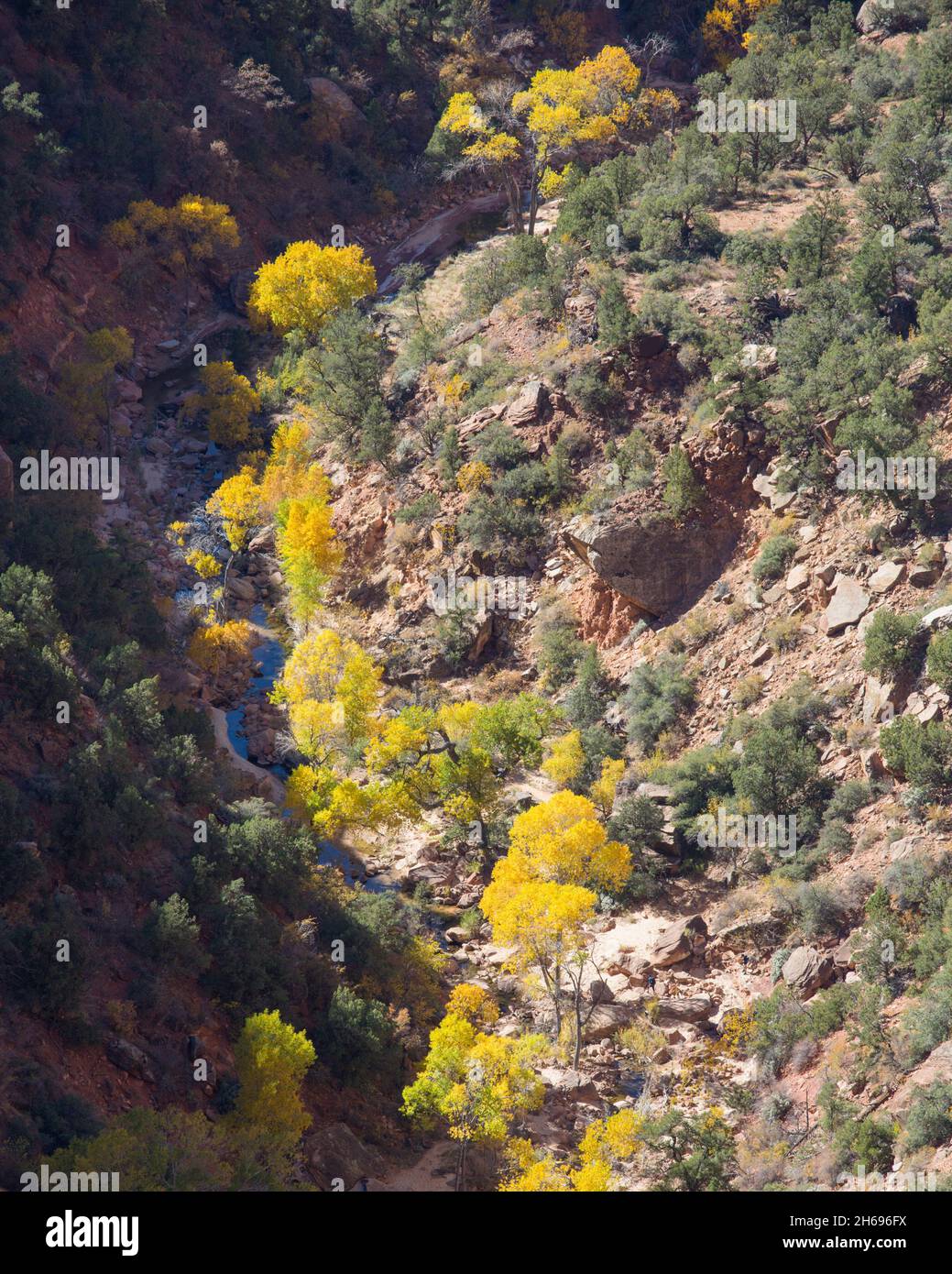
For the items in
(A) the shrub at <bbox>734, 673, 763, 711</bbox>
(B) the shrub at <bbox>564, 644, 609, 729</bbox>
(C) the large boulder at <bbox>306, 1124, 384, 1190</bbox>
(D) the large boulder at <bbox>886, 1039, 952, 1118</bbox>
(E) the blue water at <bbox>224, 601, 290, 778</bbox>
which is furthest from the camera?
(E) the blue water at <bbox>224, 601, 290, 778</bbox>

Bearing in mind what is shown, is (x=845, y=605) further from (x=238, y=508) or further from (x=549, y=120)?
(x=549, y=120)

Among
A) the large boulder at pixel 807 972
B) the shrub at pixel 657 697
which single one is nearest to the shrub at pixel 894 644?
the shrub at pixel 657 697

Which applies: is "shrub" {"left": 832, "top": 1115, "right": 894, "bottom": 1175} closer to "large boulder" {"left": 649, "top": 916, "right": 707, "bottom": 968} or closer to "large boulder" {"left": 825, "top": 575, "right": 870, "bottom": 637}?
"large boulder" {"left": 649, "top": 916, "right": 707, "bottom": 968}

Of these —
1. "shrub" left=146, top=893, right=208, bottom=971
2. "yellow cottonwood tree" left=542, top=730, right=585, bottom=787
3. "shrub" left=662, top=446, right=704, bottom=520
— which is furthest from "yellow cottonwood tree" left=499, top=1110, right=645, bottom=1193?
"shrub" left=662, top=446, right=704, bottom=520

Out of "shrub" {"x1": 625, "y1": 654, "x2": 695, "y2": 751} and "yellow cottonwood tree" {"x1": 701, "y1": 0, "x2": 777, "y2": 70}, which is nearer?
"shrub" {"x1": 625, "y1": 654, "x2": 695, "y2": 751}

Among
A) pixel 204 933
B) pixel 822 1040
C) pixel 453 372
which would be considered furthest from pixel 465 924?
pixel 453 372

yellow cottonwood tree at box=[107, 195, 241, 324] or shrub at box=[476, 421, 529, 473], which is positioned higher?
yellow cottonwood tree at box=[107, 195, 241, 324]

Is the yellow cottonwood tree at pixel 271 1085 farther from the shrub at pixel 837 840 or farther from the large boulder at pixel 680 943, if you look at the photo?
the shrub at pixel 837 840
